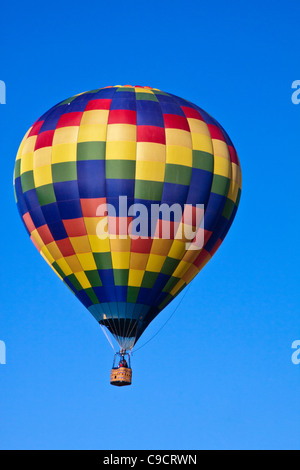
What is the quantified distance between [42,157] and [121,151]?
89.5 inches

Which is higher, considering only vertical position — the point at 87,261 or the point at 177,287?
the point at 87,261

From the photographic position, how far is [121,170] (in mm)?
31359

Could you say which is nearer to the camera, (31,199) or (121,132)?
(121,132)

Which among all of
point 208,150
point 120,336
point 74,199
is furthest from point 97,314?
point 208,150

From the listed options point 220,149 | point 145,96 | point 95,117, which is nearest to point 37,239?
point 95,117

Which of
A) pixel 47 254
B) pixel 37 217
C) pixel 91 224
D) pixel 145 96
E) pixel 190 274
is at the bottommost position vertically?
pixel 190 274

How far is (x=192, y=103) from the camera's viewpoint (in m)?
33.8

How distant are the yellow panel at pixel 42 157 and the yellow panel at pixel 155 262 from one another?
3738 mm

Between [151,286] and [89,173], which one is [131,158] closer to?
[89,173]

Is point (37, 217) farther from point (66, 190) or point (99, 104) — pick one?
point (99, 104)

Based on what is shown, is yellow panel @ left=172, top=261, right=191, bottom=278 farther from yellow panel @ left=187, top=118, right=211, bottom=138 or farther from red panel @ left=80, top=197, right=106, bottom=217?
yellow panel @ left=187, top=118, right=211, bottom=138

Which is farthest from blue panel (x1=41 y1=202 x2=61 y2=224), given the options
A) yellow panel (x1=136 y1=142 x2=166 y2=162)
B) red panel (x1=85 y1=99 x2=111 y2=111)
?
red panel (x1=85 y1=99 x2=111 y2=111)

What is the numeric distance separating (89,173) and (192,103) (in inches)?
164

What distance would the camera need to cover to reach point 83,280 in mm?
32125
